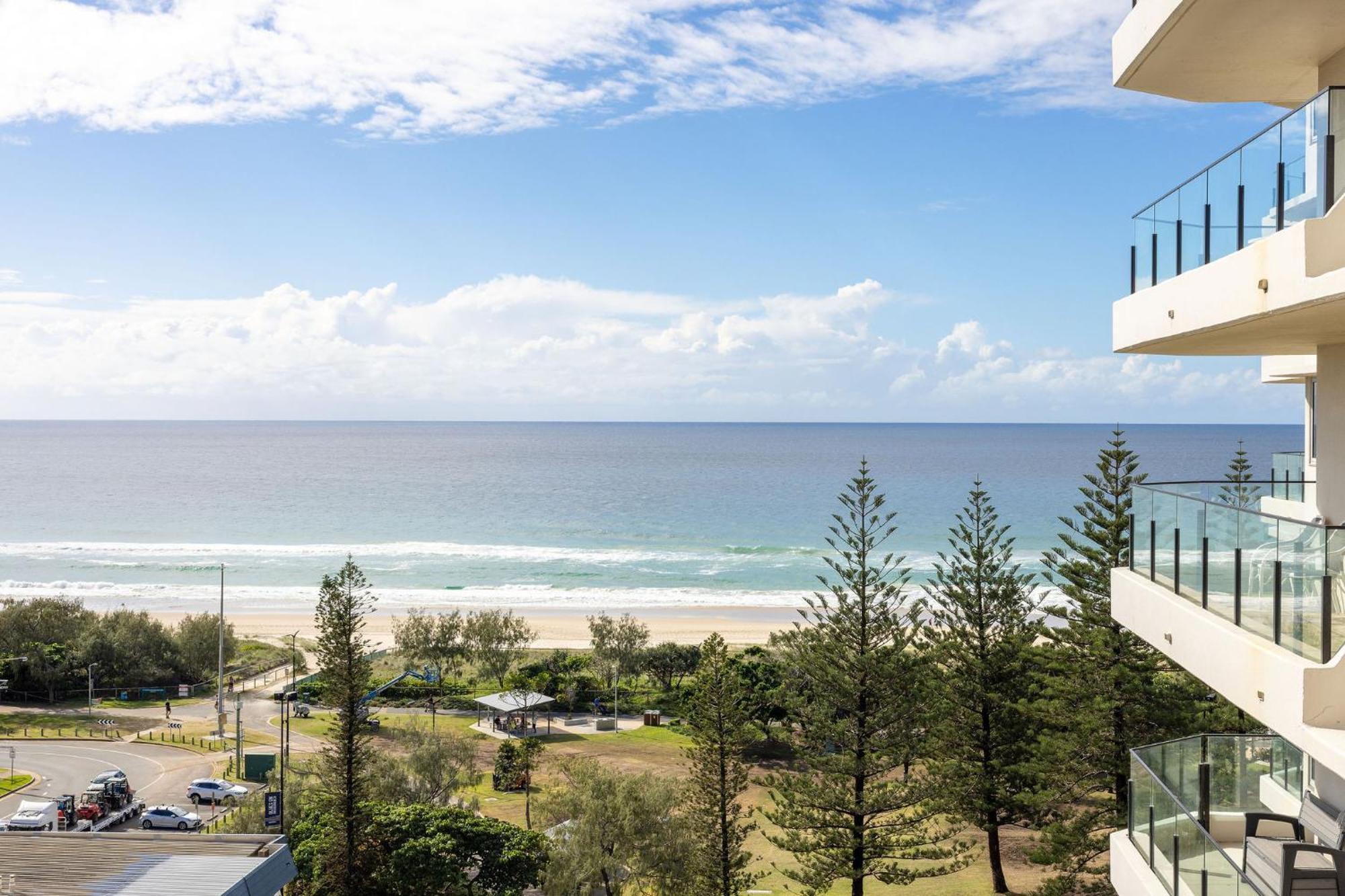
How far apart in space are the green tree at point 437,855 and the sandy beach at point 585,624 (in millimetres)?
Answer: 19800

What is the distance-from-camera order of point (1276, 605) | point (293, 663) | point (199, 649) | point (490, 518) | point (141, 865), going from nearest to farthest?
1. point (1276, 605)
2. point (141, 865)
3. point (293, 663)
4. point (199, 649)
5. point (490, 518)

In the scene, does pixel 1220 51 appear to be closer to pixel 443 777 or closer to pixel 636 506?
pixel 443 777

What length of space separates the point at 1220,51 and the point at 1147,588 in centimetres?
323

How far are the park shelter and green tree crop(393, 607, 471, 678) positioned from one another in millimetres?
4350

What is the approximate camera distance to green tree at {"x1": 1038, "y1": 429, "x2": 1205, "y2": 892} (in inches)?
611

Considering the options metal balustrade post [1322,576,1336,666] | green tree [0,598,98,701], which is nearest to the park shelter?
green tree [0,598,98,701]

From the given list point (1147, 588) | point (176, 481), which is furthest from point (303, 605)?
point (176, 481)

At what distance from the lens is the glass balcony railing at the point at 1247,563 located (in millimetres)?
4250

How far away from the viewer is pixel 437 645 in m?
33.2

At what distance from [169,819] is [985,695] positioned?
16371mm

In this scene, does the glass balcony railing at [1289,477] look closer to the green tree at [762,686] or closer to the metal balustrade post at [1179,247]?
the metal balustrade post at [1179,247]

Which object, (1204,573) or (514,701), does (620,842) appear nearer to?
(514,701)

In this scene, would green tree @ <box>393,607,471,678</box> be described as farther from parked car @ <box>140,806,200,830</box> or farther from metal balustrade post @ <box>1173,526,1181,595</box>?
metal balustrade post @ <box>1173,526,1181,595</box>

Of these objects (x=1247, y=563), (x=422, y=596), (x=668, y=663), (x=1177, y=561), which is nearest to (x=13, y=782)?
(x=668, y=663)
